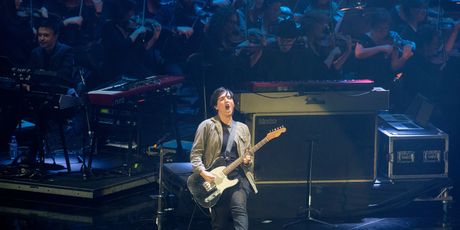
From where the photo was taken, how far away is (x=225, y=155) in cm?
662

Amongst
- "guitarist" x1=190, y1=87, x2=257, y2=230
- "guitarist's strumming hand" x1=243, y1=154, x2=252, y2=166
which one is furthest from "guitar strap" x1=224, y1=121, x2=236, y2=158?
"guitarist's strumming hand" x1=243, y1=154, x2=252, y2=166

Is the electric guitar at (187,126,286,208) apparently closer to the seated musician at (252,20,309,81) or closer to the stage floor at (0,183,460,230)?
the stage floor at (0,183,460,230)

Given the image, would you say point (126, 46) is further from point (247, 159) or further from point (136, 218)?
point (247, 159)

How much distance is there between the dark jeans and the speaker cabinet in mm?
1477

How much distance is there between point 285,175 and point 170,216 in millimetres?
1362

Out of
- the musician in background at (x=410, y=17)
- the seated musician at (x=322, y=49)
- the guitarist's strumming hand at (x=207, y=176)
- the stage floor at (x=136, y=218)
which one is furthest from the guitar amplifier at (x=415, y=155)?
the guitarist's strumming hand at (x=207, y=176)

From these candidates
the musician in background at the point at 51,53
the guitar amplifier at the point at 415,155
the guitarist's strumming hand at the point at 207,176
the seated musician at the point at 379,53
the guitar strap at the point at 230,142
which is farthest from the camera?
the seated musician at the point at 379,53

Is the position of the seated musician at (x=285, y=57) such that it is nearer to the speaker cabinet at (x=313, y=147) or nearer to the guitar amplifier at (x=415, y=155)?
the speaker cabinet at (x=313, y=147)

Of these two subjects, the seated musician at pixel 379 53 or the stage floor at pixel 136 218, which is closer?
the stage floor at pixel 136 218

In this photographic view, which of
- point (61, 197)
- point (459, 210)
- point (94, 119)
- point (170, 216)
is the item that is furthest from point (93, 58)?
point (459, 210)

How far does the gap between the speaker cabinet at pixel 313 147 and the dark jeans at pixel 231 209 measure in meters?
1.48

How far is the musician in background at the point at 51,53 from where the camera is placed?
9.41 m

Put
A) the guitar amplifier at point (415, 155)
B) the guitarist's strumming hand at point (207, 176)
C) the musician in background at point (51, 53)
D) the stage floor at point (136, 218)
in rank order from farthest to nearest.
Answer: the musician in background at point (51, 53), the guitar amplifier at point (415, 155), the stage floor at point (136, 218), the guitarist's strumming hand at point (207, 176)

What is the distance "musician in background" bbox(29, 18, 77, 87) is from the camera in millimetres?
9414
